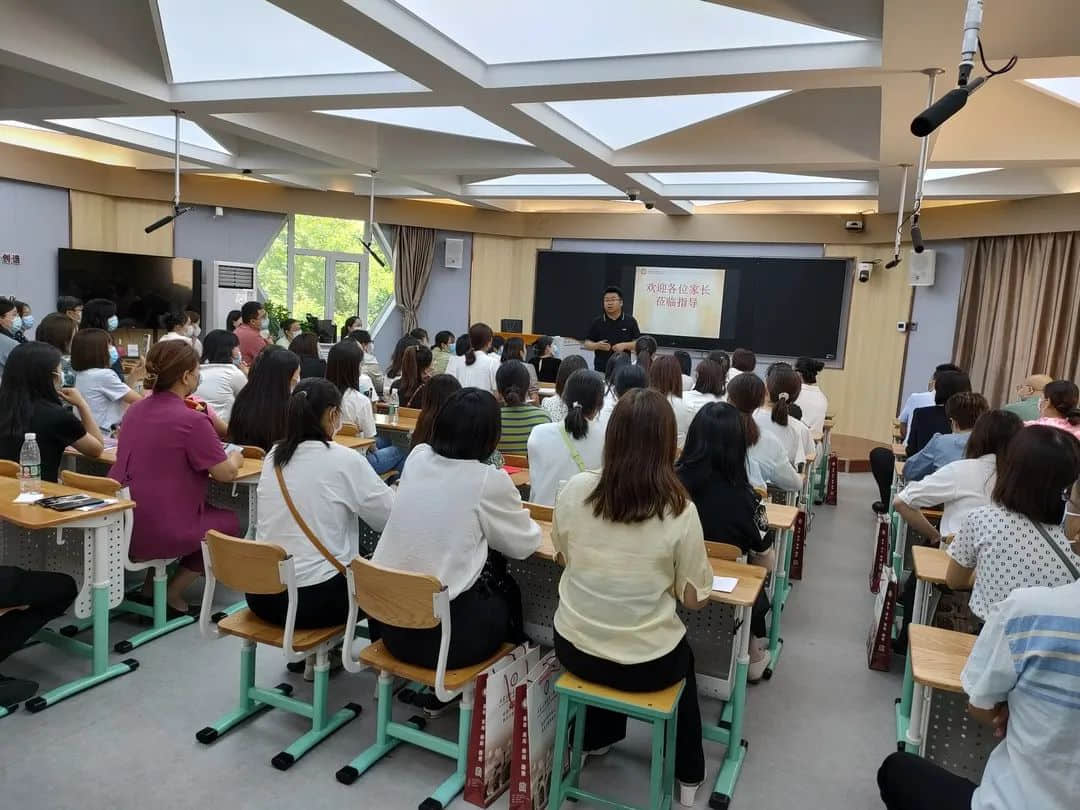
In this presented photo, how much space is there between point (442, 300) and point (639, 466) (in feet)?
31.8

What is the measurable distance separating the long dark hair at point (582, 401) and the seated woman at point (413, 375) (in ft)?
7.02

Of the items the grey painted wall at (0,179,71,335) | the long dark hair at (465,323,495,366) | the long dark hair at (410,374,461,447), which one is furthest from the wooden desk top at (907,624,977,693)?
the grey painted wall at (0,179,71,335)

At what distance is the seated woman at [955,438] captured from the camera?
3.81 m

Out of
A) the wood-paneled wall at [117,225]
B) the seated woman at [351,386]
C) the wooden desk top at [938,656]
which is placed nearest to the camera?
the wooden desk top at [938,656]

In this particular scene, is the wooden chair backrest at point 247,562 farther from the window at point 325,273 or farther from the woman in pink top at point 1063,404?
the window at point 325,273

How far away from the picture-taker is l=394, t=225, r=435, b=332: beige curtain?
1113cm

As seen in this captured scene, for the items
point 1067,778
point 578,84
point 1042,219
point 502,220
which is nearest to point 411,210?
point 502,220

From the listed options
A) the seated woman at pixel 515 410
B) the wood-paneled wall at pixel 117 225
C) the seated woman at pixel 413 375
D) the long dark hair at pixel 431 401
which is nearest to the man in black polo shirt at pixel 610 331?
the seated woman at pixel 413 375

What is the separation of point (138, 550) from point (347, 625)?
1359mm

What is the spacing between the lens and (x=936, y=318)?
356 inches

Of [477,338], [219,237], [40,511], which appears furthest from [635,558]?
[219,237]

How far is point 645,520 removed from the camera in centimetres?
215

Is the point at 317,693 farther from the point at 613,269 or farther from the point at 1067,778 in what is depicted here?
the point at 613,269

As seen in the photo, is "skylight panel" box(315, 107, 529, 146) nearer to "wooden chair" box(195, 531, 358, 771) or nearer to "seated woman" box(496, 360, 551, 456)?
"seated woman" box(496, 360, 551, 456)
